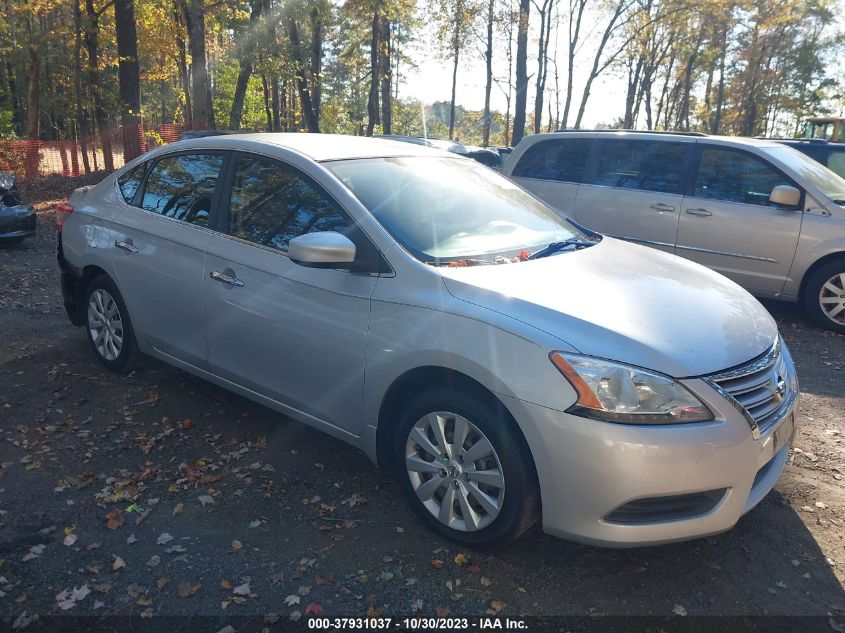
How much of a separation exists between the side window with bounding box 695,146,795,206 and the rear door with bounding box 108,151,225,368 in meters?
5.45

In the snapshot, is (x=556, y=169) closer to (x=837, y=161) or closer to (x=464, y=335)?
(x=837, y=161)

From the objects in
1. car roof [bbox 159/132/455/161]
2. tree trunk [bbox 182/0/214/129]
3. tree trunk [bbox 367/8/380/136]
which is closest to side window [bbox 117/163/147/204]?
car roof [bbox 159/132/455/161]

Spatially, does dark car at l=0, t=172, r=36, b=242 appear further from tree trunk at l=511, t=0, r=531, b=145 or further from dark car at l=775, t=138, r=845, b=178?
tree trunk at l=511, t=0, r=531, b=145

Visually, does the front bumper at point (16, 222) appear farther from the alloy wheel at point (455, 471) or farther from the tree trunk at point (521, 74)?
the tree trunk at point (521, 74)

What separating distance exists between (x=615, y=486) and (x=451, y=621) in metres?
0.84

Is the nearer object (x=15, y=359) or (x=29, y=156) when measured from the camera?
(x=15, y=359)

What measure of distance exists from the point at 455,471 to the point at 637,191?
18.8ft

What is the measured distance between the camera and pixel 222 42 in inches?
1554

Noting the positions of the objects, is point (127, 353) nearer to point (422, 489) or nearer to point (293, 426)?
point (293, 426)

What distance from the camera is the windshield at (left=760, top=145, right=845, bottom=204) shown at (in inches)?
280

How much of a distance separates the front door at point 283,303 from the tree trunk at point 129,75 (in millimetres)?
16856

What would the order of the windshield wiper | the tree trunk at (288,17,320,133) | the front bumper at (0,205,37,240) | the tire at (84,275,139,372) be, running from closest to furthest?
the windshield wiper < the tire at (84,275,139,372) < the front bumper at (0,205,37,240) < the tree trunk at (288,17,320,133)

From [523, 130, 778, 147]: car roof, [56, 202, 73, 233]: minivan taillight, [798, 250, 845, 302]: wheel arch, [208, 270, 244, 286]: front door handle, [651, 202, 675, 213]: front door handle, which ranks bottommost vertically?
[798, 250, 845, 302]: wheel arch

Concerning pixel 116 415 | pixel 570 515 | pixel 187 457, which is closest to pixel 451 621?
pixel 570 515
